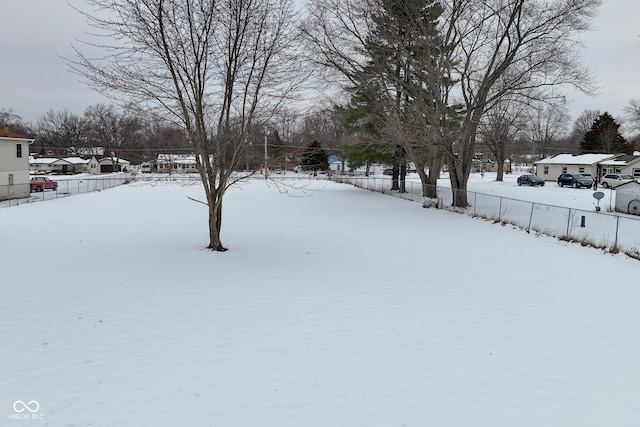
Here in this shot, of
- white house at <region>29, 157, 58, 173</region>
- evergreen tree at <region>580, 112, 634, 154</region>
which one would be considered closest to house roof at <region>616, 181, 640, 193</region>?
evergreen tree at <region>580, 112, 634, 154</region>

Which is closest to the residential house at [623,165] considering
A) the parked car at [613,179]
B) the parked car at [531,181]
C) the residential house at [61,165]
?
the parked car at [613,179]

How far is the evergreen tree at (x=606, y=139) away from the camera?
7412cm

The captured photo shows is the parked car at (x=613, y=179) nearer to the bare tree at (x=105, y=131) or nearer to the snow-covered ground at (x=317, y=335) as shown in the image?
the snow-covered ground at (x=317, y=335)

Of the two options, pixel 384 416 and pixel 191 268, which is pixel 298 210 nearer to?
pixel 191 268

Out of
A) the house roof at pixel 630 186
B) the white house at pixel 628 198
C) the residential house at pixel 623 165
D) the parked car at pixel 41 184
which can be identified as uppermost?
the residential house at pixel 623 165

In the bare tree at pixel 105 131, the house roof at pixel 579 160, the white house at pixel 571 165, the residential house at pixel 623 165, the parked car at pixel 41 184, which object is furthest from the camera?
the bare tree at pixel 105 131

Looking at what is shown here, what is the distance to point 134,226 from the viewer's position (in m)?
19.5

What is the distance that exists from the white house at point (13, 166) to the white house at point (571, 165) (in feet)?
196

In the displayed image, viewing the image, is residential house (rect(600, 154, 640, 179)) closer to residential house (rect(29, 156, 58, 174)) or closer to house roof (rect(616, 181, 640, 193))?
house roof (rect(616, 181, 640, 193))

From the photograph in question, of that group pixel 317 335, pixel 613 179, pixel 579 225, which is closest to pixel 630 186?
pixel 579 225

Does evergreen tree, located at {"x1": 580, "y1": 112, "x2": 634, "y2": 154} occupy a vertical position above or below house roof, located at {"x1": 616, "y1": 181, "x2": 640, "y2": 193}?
above

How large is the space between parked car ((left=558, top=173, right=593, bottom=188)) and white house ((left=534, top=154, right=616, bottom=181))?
9708mm

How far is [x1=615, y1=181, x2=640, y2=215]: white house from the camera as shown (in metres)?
24.2

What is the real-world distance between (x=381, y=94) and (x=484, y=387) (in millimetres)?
24798
